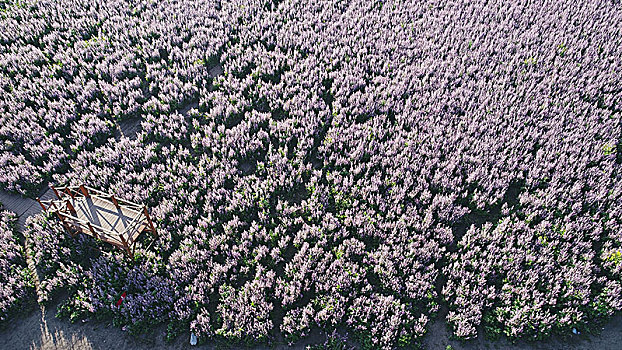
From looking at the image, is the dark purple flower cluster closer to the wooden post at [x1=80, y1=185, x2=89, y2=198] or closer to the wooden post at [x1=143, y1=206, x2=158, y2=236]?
the wooden post at [x1=80, y1=185, x2=89, y2=198]

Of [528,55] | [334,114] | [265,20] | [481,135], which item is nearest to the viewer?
[481,135]

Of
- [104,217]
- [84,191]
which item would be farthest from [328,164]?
[84,191]

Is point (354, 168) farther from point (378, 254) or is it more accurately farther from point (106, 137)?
point (106, 137)

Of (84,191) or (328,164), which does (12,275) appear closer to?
(84,191)

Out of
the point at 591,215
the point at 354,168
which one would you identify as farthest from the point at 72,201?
the point at 591,215

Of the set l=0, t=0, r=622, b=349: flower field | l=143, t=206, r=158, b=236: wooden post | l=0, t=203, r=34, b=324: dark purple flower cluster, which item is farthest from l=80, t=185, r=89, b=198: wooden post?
l=0, t=203, r=34, b=324: dark purple flower cluster

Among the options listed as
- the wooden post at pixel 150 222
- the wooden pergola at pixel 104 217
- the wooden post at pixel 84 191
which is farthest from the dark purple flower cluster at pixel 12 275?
the wooden post at pixel 150 222
